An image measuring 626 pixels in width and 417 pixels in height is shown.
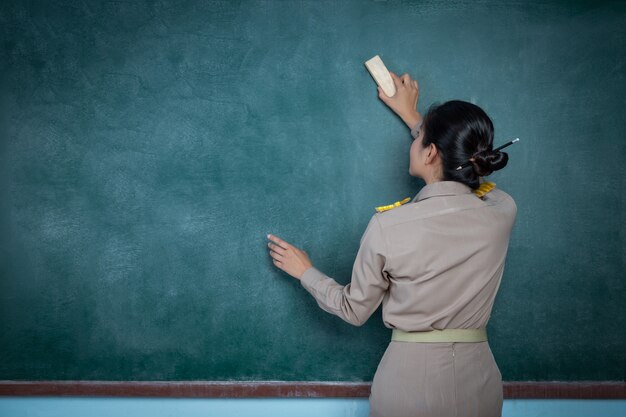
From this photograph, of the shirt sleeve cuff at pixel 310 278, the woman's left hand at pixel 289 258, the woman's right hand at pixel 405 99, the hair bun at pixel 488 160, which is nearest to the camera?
the hair bun at pixel 488 160

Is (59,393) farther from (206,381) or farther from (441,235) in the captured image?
(441,235)

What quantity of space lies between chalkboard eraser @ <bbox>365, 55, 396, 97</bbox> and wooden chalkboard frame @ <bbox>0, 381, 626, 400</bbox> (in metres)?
1.06

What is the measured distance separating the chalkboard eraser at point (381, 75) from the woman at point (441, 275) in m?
0.48

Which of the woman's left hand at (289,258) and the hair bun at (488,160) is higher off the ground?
the hair bun at (488,160)

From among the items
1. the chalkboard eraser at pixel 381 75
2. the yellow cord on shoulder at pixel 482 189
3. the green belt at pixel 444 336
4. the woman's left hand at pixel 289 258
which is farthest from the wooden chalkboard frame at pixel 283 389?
the chalkboard eraser at pixel 381 75

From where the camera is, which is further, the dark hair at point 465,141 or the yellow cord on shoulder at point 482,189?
the yellow cord on shoulder at point 482,189

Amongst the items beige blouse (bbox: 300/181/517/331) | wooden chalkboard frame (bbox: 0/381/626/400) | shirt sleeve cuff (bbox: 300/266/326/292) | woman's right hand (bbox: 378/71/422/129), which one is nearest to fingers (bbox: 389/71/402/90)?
woman's right hand (bbox: 378/71/422/129)

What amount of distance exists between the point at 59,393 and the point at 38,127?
979 millimetres

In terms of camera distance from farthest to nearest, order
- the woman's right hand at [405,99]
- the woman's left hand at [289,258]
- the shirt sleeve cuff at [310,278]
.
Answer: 1. the woman's right hand at [405,99]
2. the woman's left hand at [289,258]
3. the shirt sleeve cuff at [310,278]

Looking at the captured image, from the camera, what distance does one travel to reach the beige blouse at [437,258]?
125cm

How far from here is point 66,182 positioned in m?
1.86

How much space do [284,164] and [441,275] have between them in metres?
0.78

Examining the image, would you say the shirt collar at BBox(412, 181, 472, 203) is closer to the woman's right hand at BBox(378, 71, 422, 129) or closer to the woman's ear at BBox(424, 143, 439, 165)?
the woman's ear at BBox(424, 143, 439, 165)

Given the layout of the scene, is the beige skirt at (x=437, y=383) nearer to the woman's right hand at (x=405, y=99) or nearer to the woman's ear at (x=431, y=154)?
the woman's ear at (x=431, y=154)
